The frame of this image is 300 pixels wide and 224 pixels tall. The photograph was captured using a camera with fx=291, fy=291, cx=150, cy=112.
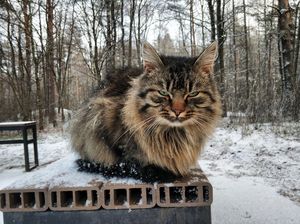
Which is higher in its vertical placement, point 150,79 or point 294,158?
point 150,79

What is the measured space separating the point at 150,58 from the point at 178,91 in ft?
0.99

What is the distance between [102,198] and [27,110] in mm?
11122

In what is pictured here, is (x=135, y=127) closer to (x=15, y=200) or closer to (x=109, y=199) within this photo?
(x=109, y=199)

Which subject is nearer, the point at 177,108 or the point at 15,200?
the point at 177,108

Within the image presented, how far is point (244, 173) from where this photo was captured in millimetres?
3848

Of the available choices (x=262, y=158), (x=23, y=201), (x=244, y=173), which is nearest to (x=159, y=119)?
(x=23, y=201)

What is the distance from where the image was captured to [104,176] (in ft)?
5.98

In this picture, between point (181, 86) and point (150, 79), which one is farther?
point (150, 79)

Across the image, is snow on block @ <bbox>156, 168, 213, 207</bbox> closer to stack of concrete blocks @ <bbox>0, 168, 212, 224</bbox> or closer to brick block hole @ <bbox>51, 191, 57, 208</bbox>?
stack of concrete blocks @ <bbox>0, 168, 212, 224</bbox>

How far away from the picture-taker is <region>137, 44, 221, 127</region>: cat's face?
1548mm

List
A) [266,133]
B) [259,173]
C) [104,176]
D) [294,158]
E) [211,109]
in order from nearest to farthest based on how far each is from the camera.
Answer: [211,109]
[104,176]
[259,173]
[294,158]
[266,133]

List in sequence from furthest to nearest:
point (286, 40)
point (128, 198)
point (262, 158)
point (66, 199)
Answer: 1. point (286, 40)
2. point (262, 158)
3. point (66, 199)
4. point (128, 198)

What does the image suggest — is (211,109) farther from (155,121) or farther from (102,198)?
(102,198)

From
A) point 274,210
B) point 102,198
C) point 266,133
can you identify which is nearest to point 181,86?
point 102,198
